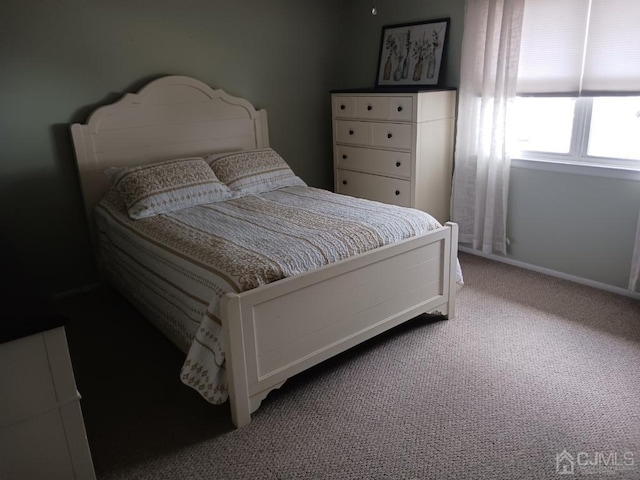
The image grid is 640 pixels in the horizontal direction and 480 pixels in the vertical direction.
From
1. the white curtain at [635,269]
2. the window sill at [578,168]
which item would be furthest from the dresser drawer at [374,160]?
the white curtain at [635,269]

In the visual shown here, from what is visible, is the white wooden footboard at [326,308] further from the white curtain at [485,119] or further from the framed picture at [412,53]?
the framed picture at [412,53]

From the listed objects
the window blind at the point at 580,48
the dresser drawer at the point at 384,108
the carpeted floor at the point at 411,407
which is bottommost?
the carpeted floor at the point at 411,407

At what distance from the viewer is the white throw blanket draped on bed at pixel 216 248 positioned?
6.55 feet

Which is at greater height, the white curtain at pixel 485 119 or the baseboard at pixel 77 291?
the white curtain at pixel 485 119

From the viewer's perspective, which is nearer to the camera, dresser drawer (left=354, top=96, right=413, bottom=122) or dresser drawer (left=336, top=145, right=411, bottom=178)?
dresser drawer (left=354, top=96, right=413, bottom=122)

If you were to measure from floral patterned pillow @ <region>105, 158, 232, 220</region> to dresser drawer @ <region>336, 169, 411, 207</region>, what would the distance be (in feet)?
3.95

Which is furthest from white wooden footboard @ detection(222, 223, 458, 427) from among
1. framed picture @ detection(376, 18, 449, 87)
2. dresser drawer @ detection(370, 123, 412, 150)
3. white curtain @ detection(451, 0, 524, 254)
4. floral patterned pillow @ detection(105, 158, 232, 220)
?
framed picture @ detection(376, 18, 449, 87)

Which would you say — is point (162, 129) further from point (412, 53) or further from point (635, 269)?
point (635, 269)

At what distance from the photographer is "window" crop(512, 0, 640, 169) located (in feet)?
8.99

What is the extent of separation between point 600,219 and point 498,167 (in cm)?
72

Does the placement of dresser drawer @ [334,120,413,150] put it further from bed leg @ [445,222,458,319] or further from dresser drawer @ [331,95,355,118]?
bed leg @ [445,222,458,319]

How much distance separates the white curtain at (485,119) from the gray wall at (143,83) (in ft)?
0.42

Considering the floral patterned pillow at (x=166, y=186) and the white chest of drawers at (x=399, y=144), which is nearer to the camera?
the floral patterned pillow at (x=166, y=186)

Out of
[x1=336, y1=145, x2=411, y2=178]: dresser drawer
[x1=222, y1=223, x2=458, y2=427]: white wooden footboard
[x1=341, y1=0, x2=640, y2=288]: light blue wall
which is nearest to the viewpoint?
[x1=222, y1=223, x2=458, y2=427]: white wooden footboard
